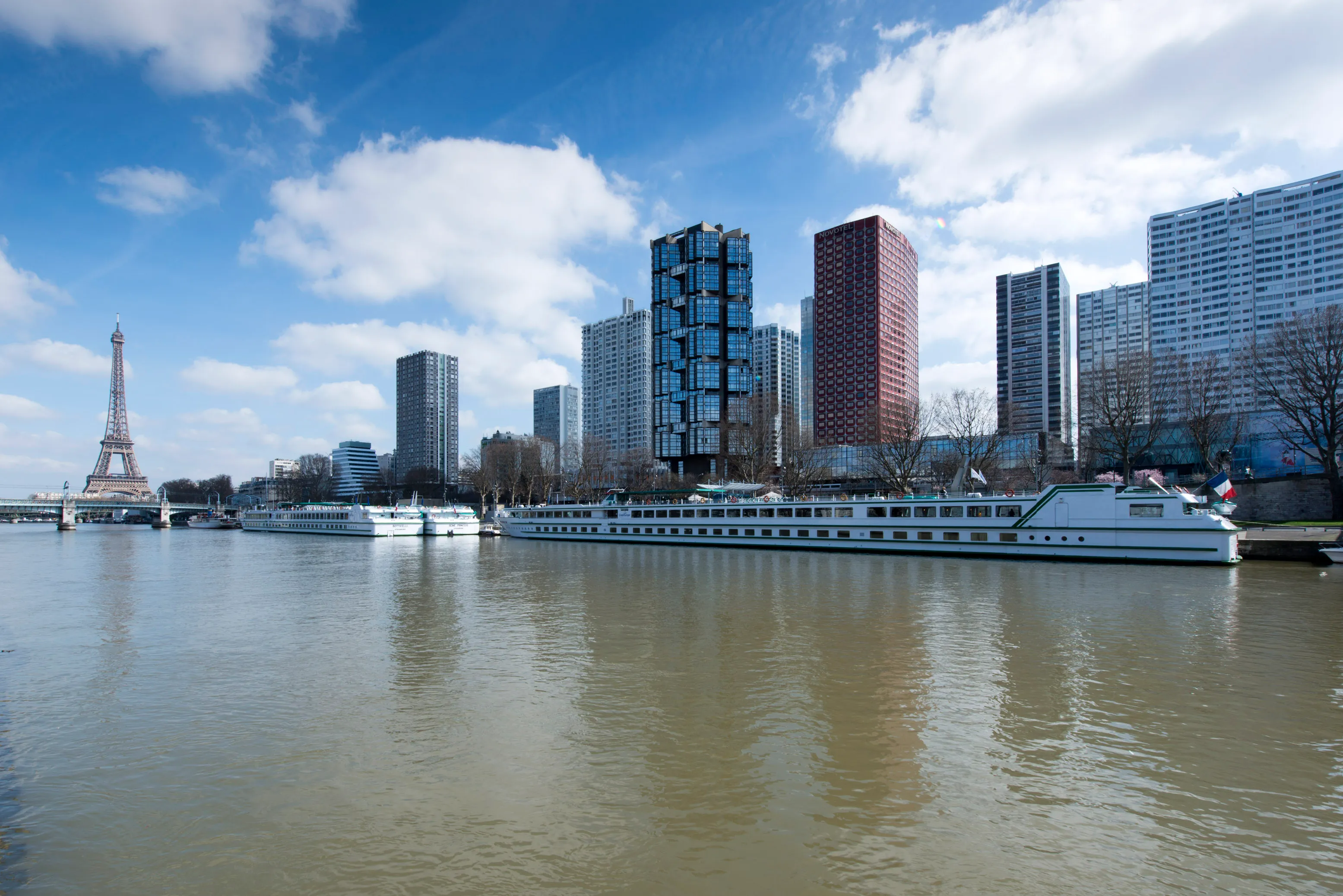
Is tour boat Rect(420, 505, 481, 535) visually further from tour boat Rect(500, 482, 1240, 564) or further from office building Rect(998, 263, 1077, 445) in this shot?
office building Rect(998, 263, 1077, 445)

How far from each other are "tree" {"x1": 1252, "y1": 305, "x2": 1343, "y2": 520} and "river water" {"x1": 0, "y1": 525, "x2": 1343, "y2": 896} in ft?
103

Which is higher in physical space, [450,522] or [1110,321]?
[1110,321]

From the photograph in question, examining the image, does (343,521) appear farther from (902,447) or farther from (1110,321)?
(1110,321)

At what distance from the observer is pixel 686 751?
442 inches

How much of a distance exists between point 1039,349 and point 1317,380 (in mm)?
138222

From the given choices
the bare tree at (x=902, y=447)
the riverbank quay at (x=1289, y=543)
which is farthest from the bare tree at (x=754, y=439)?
the riverbank quay at (x=1289, y=543)

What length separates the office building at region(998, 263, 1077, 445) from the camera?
574 ft

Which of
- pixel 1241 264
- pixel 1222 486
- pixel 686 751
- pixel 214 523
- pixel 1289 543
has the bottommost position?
pixel 214 523

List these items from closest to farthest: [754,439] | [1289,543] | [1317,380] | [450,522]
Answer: [1289,543]
[1317,380]
[450,522]
[754,439]

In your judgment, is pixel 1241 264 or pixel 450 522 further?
pixel 1241 264

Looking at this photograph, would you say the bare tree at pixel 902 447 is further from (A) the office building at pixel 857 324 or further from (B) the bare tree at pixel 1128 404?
(A) the office building at pixel 857 324

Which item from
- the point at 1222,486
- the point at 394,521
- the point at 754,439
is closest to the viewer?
the point at 1222,486

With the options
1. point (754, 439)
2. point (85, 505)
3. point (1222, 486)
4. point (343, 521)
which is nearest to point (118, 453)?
point (85, 505)

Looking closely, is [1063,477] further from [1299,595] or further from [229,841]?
[229,841]
